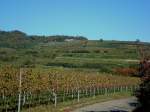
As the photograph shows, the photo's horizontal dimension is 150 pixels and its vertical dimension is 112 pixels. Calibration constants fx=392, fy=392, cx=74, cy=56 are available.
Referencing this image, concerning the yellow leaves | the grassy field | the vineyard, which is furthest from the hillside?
the yellow leaves

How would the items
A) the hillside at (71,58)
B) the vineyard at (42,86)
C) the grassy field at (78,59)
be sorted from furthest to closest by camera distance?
the hillside at (71,58), the grassy field at (78,59), the vineyard at (42,86)

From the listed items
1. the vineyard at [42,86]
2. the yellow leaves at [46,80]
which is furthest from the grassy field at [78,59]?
the yellow leaves at [46,80]

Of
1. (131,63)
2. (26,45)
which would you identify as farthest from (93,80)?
(26,45)

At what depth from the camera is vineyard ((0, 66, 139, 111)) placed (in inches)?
1313

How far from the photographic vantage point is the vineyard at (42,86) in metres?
33.3

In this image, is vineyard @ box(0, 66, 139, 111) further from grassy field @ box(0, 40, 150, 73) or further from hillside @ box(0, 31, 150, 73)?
grassy field @ box(0, 40, 150, 73)

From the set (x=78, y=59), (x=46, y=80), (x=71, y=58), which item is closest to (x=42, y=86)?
(x=46, y=80)

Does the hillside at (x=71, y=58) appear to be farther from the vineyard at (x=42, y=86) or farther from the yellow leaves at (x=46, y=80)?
the yellow leaves at (x=46, y=80)

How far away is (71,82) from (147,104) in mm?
21689

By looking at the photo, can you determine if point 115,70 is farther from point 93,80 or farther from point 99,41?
point 99,41

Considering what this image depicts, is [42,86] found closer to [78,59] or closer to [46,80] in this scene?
[46,80]

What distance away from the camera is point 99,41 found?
639 ft

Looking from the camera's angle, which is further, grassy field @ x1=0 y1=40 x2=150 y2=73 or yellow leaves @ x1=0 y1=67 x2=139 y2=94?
grassy field @ x1=0 y1=40 x2=150 y2=73

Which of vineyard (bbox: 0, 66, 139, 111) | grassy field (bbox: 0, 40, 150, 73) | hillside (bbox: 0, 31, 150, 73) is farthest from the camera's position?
hillside (bbox: 0, 31, 150, 73)
